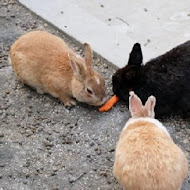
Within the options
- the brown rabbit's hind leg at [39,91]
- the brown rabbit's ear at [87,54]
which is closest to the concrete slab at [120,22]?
the brown rabbit's ear at [87,54]

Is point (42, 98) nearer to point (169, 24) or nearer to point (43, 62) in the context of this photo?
point (43, 62)

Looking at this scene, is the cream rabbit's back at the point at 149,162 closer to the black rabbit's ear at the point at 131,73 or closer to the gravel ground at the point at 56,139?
the gravel ground at the point at 56,139

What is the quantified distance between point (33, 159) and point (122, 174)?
97 centimetres

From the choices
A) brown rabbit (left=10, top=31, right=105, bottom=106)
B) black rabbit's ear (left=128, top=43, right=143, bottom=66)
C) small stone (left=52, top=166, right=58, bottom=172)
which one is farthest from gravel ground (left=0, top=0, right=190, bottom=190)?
black rabbit's ear (left=128, top=43, right=143, bottom=66)

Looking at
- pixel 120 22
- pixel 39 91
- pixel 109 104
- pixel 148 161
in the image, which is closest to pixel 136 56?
pixel 109 104

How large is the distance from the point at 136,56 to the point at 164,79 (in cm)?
33

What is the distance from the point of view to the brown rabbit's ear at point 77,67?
469 centimetres

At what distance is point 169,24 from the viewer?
5723mm

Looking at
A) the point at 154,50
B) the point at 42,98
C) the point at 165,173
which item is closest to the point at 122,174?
the point at 165,173

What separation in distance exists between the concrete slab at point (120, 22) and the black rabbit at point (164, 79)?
43cm

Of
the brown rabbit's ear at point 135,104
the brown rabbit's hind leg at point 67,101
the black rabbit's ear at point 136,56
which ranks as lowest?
the brown rabbit's hind leg at point 67,101

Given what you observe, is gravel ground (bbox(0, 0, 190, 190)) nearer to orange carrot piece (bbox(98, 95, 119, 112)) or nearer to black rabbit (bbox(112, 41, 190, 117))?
orange carrot piece (bbox(98, 95, 119, 112))

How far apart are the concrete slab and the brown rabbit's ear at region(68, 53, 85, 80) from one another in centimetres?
55

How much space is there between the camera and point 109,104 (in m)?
4.86
